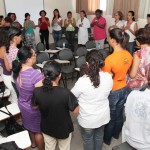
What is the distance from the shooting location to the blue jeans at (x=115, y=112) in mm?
2549

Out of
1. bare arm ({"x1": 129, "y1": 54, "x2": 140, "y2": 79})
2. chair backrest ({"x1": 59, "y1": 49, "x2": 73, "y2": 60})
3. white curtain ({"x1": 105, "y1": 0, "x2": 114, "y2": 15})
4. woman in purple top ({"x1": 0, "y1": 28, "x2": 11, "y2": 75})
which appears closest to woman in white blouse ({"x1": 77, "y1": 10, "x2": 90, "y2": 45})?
white curtain ({"x1": 105, "y1": 0, "x2": 114, "y2": 15})

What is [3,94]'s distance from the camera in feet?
9.93

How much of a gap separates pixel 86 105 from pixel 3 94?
1527mm

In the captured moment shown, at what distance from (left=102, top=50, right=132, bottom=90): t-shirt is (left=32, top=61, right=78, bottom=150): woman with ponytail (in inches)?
26.2

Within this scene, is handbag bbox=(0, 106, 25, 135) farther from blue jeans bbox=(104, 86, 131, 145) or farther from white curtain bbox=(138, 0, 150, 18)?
white curtain bbox=(138, 0, 150, 18)

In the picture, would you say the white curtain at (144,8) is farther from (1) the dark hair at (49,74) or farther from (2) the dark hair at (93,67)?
(1) the dark hair at (49,74)

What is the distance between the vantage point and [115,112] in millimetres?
2693

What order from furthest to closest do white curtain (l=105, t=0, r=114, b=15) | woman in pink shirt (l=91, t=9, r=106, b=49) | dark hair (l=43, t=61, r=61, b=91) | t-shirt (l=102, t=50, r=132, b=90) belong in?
white curtain (l=105, t=0, r=114, b=15), woman in pink shirt (l=91, t=9, r=106, b=49), t-shirt (l=102, t=50, r=132, b=90), dark hair (l=43, t=61, r=61, b=91)

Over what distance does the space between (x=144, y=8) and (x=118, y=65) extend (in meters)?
4.52

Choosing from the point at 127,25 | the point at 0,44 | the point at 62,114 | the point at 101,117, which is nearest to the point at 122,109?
the point at 101,117

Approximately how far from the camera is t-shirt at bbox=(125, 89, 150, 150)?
1688 millimetres

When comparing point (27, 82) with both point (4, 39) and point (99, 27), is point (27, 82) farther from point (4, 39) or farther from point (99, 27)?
point (99, 27)

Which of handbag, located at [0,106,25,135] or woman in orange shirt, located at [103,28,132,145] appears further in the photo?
handbag, located at [0,106,25,135]

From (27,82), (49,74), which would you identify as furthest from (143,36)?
(27,82)
